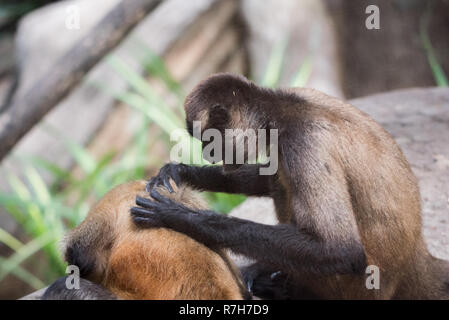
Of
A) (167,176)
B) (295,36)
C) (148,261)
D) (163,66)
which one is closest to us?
(148,261)

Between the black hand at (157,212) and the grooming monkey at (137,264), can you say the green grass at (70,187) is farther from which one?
the grooming monkey at (137,264)

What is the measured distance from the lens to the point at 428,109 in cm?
523

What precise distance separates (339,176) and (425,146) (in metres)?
2.00

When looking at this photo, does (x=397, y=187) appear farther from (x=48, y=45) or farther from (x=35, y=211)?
(x=48, y=45)

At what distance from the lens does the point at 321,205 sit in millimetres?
2848

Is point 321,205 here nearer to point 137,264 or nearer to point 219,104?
point 219,104

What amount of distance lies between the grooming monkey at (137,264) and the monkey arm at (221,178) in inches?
23.4

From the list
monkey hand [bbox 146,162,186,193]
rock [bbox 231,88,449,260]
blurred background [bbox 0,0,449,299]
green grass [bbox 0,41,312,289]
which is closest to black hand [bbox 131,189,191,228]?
monkey hand [bbox 146,162,186,193]

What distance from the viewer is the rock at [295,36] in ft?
27.9

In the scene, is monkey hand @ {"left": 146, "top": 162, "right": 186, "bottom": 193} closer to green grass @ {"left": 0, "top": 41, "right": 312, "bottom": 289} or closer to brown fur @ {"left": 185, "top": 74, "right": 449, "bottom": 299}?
brown fur @ {"left": 185, "top": 74, "right": 449, "bottom": 299}

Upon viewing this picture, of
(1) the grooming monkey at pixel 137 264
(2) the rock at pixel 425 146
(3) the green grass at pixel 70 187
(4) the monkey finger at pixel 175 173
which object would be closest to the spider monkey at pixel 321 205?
(1) the grooming monkey at pixel 137 264

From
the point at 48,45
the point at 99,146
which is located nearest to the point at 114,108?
the point at 99,146

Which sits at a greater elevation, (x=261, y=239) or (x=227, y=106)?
(x=227, y=106)

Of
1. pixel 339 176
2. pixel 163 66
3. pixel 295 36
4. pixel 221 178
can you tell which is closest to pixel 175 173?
pixel 221 178
